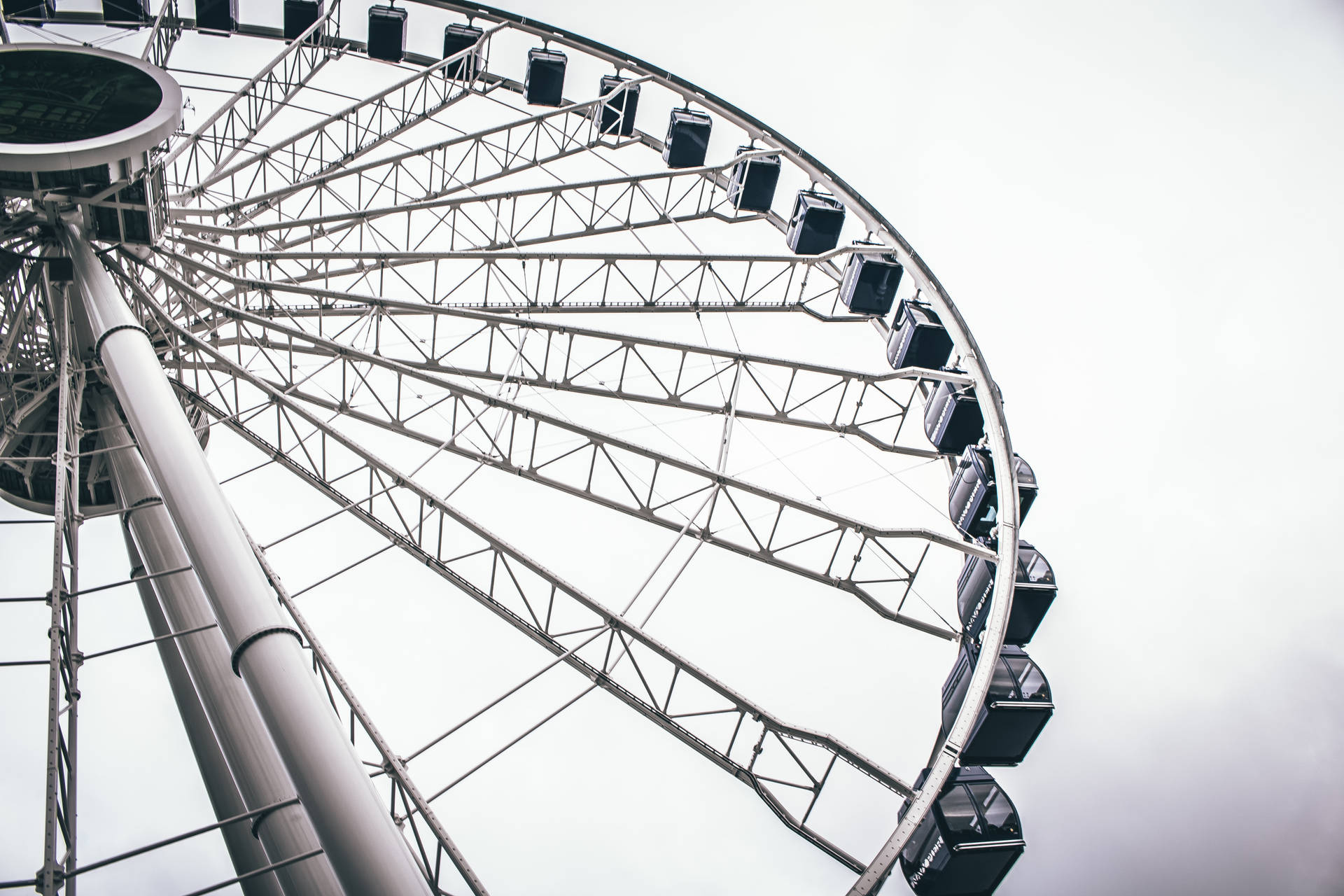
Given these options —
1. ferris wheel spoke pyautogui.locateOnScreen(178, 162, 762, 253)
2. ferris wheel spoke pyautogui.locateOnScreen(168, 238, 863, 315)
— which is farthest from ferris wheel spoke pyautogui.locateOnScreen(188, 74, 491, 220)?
ferris wheel spoke pyautogui.locateOnScreen(168, 238, 863, 315)

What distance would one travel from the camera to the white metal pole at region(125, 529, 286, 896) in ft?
31.9

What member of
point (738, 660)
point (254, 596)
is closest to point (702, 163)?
point (254, 596)

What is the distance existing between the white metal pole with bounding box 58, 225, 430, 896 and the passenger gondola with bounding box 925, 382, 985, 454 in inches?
453

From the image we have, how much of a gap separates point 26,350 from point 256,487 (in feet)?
107

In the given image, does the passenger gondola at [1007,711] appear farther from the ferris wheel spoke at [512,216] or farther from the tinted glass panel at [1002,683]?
the ferris wheel spoke at [512,216]

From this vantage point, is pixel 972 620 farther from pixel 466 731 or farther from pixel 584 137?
pixel 466 731

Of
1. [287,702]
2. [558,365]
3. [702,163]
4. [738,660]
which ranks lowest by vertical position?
[738,660]

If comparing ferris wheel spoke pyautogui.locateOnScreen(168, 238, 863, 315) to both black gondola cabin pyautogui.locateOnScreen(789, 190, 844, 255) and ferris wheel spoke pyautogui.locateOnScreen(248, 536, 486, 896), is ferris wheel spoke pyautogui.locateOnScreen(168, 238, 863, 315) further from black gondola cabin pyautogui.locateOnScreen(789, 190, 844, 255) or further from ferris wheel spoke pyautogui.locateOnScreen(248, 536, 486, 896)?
ferris wheel spoke pyautogui.locateOnScreen(248, 536, 486, 896)

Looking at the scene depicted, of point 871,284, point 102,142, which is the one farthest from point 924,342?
point 102,142

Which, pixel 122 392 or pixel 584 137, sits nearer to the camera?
pixel 122 392

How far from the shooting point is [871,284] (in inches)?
737

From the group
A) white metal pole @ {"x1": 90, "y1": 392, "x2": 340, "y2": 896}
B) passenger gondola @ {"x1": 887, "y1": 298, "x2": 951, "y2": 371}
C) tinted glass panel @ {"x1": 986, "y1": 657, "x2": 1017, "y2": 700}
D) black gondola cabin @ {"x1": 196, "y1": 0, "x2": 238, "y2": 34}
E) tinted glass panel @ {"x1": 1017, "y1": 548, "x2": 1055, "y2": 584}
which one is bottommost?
white metal pole @ {"x1": 90, "y1": 392, "x2": 340, "y2": 896}

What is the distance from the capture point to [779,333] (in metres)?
54.2

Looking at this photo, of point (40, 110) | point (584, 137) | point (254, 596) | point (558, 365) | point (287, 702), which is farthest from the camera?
point (558, 365)
